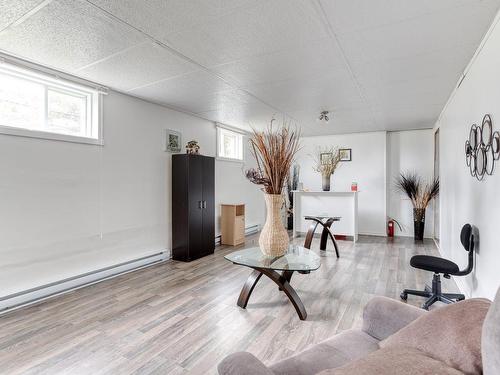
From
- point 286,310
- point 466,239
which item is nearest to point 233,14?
point 286,310

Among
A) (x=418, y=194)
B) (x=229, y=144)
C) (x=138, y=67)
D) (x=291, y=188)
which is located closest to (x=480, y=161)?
(x=138, y=67)

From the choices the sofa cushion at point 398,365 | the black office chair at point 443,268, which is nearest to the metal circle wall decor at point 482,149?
the black office chair at point 443,268

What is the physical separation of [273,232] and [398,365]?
6.15 ft

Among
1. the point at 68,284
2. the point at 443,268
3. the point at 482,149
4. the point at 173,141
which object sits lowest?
the point at 68,284

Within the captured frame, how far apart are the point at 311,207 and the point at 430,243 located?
2.46 meters

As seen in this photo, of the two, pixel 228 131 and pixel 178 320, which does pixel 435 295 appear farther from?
pixel 228 131

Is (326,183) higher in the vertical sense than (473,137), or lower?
lower

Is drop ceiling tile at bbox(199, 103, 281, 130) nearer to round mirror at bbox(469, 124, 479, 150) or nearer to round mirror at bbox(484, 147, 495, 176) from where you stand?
round mirror at bbox(469, 124, 479, 150)

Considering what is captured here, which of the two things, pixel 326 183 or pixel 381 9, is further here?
pixel 326 183

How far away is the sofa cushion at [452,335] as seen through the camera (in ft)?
2.86

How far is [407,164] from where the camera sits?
20.9ft

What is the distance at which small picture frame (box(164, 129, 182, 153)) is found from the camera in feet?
14.9

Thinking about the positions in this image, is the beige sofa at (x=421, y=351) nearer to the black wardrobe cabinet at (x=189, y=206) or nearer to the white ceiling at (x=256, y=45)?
the white ceiling at (x=256, y=45)

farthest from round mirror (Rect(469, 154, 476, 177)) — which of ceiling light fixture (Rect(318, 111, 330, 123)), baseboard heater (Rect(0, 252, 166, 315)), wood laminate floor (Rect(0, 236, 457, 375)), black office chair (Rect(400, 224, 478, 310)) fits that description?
baseboard heater (Rect(0, 252, 166, 315))
